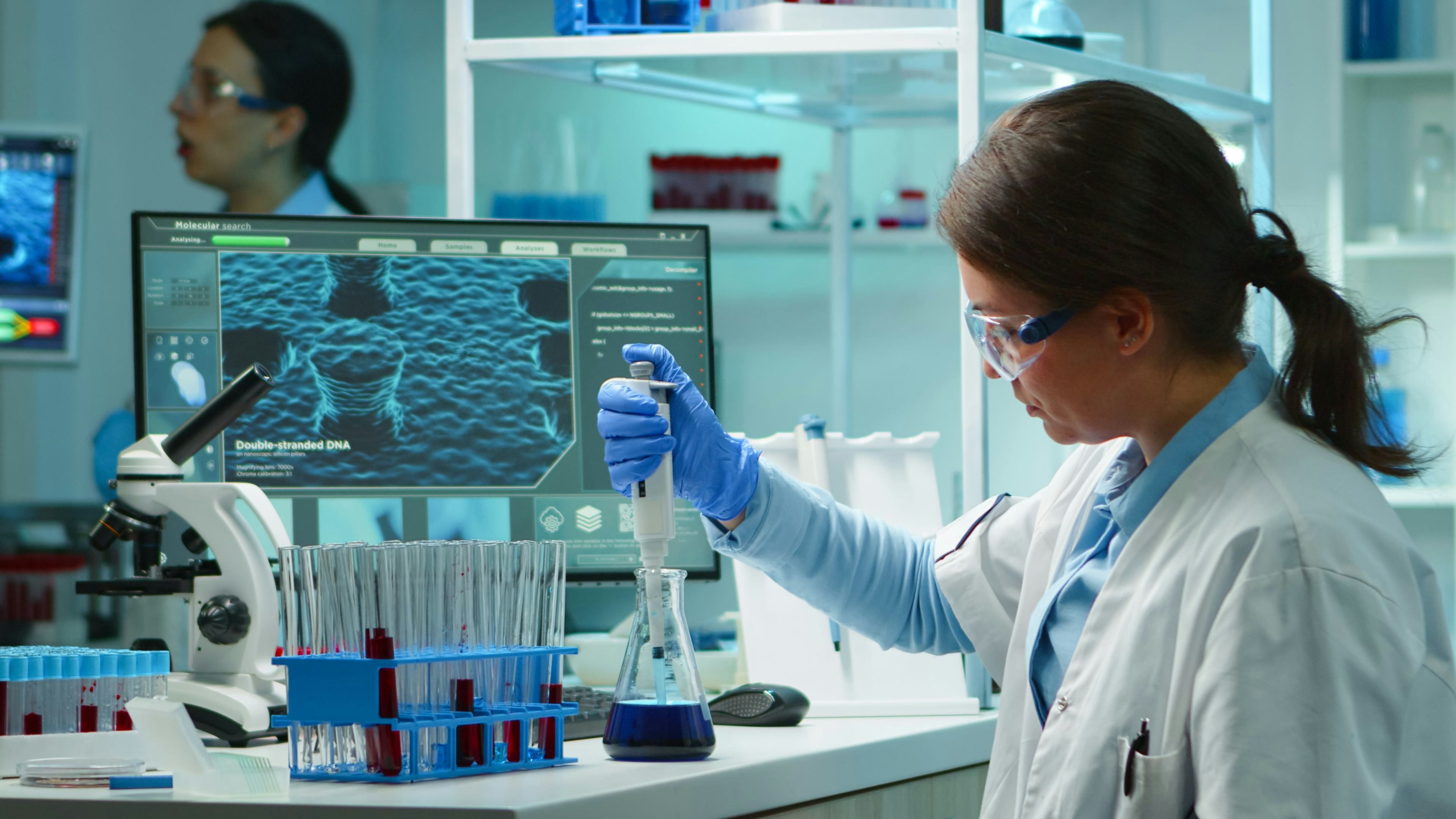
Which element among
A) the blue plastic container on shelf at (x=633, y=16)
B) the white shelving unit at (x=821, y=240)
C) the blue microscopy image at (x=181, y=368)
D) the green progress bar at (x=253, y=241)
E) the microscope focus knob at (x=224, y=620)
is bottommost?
the microscope focus knob at (x=224, y=620)

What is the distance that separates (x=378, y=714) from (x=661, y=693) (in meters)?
0.25

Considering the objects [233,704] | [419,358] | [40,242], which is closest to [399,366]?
[419,358]

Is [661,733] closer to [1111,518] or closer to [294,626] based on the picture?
[294,626]

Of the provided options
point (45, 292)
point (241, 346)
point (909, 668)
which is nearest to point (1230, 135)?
point (909, 668)

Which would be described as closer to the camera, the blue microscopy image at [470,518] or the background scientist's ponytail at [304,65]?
the blue microscopy image at [470,518]

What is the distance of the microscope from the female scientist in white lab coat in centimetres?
37

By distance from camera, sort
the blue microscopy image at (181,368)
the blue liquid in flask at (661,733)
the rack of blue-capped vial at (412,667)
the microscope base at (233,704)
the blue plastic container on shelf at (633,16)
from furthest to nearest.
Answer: the blue plastic container on shelf at (633,16) → the blue microscopy image at (181,368) → the microscope base at (233,704) → the blue liquid in flask at (661,733) → the rack of blue-capped vial at (412,667)

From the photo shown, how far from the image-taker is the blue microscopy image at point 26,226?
11.2ft

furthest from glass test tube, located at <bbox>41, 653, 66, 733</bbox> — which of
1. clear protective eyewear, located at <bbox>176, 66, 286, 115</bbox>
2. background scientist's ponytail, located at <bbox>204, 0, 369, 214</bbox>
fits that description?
clear protective eyewear, located at <bbox>176, 66, 286, 115</bbox>

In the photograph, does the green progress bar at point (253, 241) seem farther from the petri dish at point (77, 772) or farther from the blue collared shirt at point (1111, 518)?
the blue collared shirt at point (1111, 518)

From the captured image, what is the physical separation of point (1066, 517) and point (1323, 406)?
258 millimetres

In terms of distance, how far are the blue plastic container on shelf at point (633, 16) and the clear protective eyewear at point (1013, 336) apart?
0.70 meters

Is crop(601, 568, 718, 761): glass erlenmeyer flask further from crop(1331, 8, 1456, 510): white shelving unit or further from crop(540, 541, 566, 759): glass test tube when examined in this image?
crop(1331, 8, 1456, 510): white shelving unit

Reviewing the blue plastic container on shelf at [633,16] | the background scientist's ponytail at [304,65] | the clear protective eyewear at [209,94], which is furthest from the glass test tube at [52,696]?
the clear protective eyewear at [209,94]
